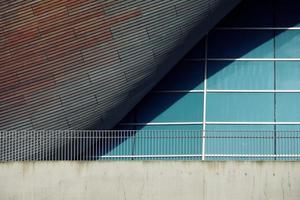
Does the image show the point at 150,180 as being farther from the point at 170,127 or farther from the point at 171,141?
the point at 170,127

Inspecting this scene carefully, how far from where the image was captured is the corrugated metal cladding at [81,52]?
2812 cm

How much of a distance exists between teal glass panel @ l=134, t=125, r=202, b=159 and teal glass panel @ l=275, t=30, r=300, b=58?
3839mm

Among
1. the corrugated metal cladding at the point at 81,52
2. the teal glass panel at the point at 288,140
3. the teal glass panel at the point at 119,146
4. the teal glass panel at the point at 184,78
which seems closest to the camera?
the corrugated metal cladding at the point at 81,52

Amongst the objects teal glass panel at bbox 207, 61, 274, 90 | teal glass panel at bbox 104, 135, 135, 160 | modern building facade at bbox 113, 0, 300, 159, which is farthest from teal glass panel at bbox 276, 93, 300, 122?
teal glass panel at bbox 104, 135, 135, 160

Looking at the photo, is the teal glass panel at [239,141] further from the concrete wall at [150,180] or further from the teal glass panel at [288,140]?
the concrete wall at [150,180]

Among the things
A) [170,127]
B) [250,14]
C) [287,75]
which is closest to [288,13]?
[250,14]

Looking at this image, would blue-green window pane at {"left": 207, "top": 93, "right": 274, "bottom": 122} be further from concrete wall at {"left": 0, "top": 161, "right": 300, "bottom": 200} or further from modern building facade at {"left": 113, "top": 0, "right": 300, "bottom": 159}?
concrete wall at {"left": 0, "top": 161, "right": 300, "bottom": 200}

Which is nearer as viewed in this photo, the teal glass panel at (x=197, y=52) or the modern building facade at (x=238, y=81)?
the modern building facade at (x=238, y=81)

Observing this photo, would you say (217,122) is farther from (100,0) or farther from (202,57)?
(100,0)

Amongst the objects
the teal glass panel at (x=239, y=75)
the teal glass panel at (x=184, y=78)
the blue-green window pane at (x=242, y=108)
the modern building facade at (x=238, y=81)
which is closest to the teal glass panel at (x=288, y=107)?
the modern building facade at (x=238, y=81)

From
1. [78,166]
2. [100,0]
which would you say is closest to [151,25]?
[100,0]

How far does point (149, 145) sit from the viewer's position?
3000cm

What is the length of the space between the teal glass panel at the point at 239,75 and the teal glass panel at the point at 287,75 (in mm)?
236

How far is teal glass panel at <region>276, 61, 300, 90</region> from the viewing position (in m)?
31.5
